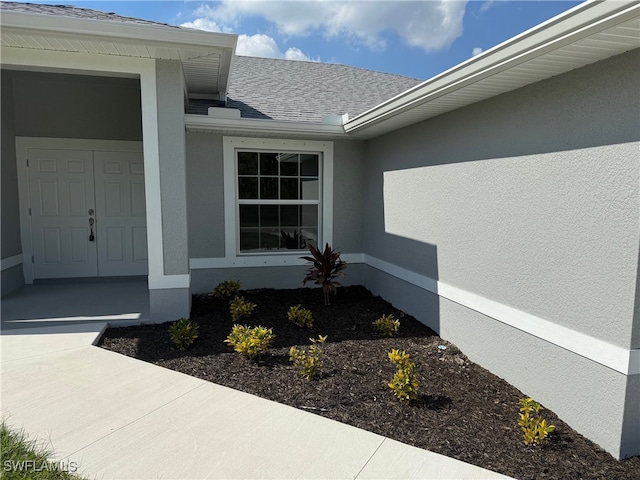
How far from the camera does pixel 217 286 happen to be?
7129 mm

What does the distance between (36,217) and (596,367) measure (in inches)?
332

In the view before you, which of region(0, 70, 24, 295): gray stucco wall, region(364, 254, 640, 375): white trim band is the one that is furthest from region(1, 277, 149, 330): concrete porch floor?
region(364, 254, 640, 375): white trim band

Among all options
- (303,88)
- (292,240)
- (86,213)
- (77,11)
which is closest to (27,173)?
(86,213)

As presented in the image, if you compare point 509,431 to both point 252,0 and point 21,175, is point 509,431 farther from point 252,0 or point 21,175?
point 21,175

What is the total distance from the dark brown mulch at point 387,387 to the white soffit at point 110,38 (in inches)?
131

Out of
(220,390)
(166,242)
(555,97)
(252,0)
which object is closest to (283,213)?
(166,242)

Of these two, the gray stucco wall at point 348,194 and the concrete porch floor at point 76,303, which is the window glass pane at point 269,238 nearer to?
the gray stucco wall at point 348,194

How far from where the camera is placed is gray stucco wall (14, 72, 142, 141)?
7156mm

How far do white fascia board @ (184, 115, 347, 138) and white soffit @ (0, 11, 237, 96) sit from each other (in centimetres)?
124

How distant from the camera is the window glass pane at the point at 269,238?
7.55 meters

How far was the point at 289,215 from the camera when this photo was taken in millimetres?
7652

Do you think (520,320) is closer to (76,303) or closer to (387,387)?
(387,387)

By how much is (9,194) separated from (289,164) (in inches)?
182

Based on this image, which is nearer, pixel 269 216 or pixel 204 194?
pixel 204 194
